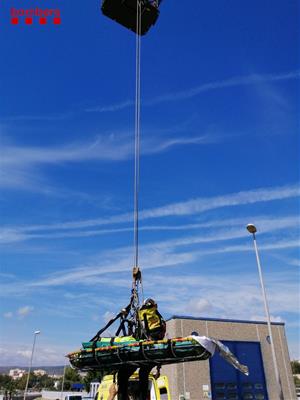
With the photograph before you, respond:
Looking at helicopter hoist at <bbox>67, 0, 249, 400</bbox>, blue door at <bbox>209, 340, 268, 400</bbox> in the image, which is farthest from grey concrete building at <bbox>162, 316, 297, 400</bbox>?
helicopter hoist at <bbox>67, 0, 249, 400</bbox>

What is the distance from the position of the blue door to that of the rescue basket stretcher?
23.0 meters

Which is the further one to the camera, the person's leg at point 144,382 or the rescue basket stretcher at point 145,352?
the person's leg at point 144,382

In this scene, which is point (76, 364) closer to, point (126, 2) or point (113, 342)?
point (113, 342)

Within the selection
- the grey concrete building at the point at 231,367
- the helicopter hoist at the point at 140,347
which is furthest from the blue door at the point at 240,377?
the helicopter hoist at the point at 140,347

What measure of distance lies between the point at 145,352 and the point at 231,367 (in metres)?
26.6

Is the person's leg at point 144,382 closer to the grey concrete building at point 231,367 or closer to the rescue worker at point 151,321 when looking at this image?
the rescue worker at point 151,321

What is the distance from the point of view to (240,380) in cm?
3005

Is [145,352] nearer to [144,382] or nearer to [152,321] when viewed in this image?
[152,321]

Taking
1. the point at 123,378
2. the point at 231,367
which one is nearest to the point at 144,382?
the point at 123,378

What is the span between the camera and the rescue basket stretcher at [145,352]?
7262 millimetres

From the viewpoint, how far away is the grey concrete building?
1117 inches

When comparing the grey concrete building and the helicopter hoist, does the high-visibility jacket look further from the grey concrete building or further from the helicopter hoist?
the grey concrete building

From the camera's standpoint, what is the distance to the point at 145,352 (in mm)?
7547

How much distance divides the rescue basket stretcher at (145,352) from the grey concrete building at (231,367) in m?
22.0
